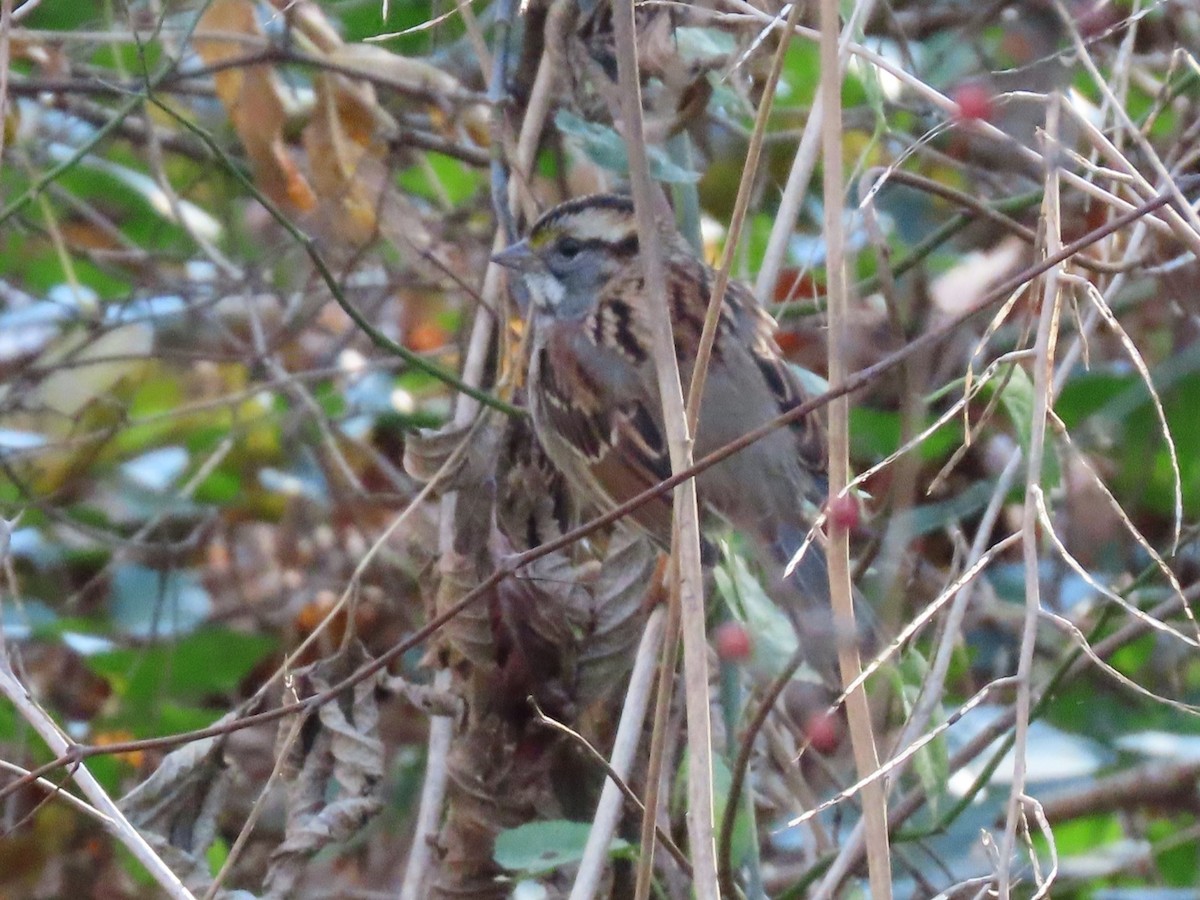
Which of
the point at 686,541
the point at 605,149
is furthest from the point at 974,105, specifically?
the point at 605,149

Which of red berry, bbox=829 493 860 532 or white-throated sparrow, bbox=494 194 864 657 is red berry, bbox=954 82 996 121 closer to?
red berry, bbox=829 493 860 532

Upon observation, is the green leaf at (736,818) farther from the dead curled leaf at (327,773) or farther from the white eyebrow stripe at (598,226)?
the white eyebrow stripe at (598,226)

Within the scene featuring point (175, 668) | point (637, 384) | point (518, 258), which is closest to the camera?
point (518, 258)

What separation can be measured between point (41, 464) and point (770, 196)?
1.56 meters

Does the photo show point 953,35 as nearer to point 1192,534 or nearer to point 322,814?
point 1192,534

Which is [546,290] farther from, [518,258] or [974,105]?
[974,105]

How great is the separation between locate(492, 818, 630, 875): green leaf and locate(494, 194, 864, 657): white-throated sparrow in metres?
0.48

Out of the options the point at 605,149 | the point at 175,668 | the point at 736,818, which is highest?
the point at 605,149

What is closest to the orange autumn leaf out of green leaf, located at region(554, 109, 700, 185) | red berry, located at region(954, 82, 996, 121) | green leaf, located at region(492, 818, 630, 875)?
green leaf, located at region(554, 109, 700, 185)

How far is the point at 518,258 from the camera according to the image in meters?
2.36

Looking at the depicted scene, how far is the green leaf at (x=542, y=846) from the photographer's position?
181 cm

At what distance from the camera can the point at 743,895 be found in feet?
6.23

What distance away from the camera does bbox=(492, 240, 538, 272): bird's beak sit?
2.32m

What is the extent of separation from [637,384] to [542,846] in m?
0.97
